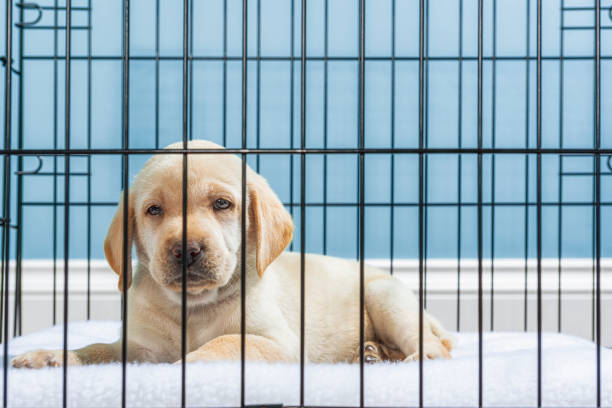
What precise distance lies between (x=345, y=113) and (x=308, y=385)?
2.08 m

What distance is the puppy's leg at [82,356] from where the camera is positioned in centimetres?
159

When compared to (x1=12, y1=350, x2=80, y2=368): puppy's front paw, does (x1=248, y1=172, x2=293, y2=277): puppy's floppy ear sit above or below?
above

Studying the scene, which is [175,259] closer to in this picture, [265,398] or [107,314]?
[265,398]

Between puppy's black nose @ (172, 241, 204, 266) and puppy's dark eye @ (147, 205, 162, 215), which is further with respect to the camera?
puppy's dark eye @ (147, 205, 162, 215)

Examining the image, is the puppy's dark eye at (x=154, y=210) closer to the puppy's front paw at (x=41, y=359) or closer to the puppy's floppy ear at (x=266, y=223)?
the puppy's floppy ear at (x=266, y=223)

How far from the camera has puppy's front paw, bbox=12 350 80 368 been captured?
5.20 feet

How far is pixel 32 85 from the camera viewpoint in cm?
323

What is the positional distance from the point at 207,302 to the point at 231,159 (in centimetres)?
39

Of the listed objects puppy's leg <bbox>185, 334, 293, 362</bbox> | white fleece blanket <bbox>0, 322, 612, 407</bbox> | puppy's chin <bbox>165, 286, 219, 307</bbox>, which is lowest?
white fleece blanket <bbox>0, 322, 612, 407</bbox>

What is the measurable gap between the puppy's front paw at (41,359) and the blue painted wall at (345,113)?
1660 millimetres

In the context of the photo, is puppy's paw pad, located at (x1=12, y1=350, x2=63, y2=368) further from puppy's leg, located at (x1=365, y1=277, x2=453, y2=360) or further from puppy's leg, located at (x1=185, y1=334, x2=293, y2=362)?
puppy's leg, located at (x1=365, y1=277, x2=453, y2=360)

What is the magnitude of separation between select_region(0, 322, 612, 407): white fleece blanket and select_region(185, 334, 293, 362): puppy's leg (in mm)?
105

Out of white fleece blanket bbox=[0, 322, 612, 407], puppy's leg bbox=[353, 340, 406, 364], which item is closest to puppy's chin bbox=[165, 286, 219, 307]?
white fleece blanket bbox=[0, 322, 612, 407]

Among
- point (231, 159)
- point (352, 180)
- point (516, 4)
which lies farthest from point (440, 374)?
point (516, 4)
